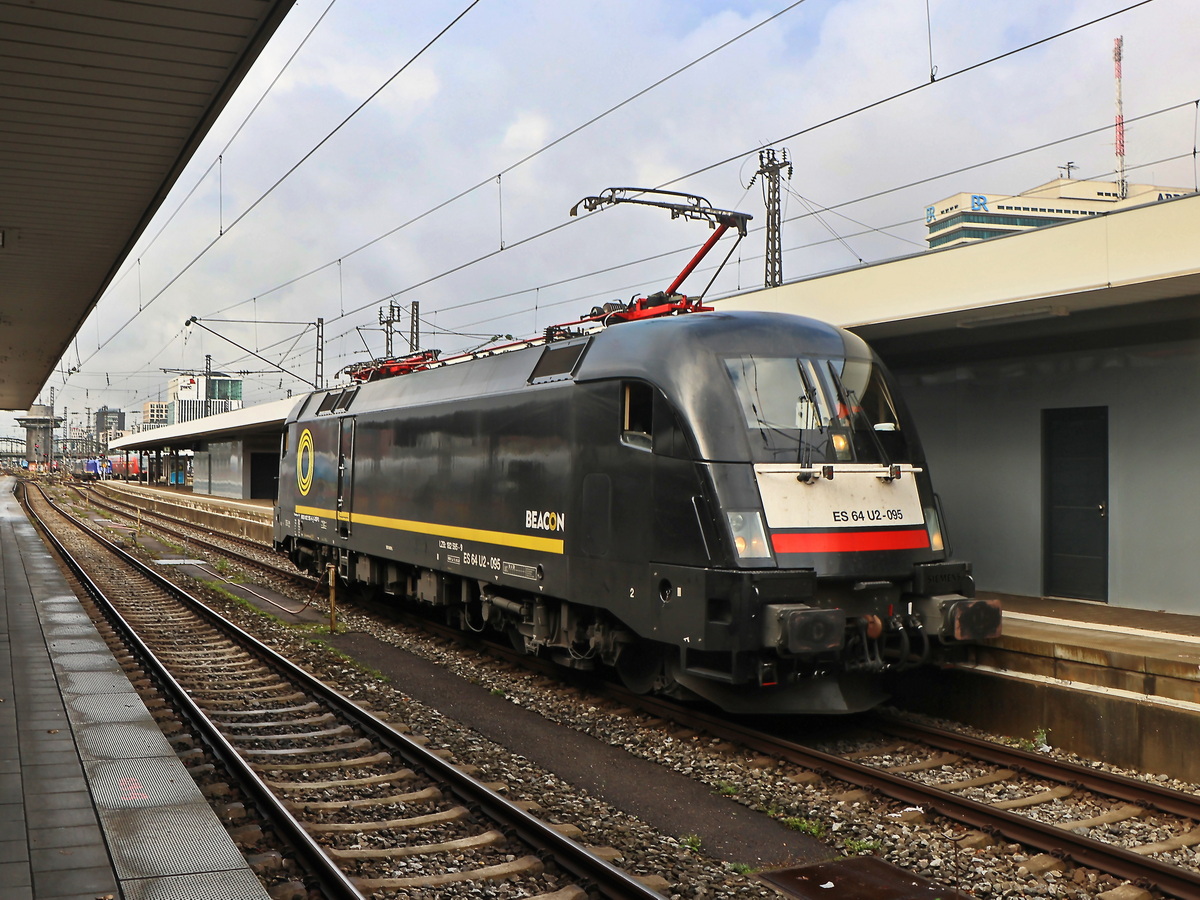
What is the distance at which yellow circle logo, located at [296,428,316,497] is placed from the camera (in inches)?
664

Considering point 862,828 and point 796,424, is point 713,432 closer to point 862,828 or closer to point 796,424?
point 796,424

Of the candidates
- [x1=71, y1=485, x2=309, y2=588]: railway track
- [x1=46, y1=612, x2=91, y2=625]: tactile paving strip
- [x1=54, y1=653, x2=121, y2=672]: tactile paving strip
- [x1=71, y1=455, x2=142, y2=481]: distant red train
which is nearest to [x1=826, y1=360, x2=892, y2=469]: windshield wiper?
[x1=54, y1=653, x2=121, y2=672]: tactile paving strip

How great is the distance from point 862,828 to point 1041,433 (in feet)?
23.3

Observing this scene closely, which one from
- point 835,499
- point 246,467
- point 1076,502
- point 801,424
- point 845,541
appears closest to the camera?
point 845,541

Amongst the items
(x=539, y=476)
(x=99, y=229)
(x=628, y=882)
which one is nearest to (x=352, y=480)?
(x=99, y=229)

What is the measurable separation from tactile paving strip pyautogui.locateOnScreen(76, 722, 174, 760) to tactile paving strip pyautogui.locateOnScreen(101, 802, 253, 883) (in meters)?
1.30

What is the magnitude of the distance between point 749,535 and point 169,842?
422cm

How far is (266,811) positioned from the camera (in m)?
6.27

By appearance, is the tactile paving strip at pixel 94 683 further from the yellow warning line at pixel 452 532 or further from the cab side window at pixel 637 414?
the cab side window at pixel 637 414

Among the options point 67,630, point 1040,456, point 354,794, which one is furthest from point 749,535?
point 67,630

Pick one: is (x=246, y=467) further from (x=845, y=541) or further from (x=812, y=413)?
(x=845, y=541)

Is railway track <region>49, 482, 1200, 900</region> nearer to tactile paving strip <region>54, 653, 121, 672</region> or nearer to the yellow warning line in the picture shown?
the yellow warning line

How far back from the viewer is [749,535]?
286 inches

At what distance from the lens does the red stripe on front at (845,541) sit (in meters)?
7.35
